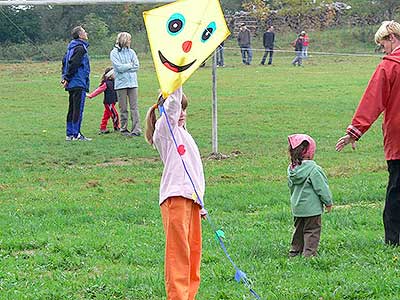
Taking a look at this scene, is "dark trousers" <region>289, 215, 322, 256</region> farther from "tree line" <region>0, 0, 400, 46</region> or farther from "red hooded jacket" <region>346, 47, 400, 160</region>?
"tree line" <region>0, 0, 400, 46</region>

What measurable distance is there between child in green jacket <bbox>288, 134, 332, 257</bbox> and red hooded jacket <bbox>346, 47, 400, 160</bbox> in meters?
0.45

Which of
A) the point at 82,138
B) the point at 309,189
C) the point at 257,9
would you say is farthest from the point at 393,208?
the point at 257,9

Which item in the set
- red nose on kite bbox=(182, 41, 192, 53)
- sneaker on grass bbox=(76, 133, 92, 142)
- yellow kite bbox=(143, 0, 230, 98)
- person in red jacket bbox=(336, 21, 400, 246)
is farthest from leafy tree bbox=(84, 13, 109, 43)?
red nose on kite bbox=(182, 41, 192, 53)

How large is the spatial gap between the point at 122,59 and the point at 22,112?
6.58 m

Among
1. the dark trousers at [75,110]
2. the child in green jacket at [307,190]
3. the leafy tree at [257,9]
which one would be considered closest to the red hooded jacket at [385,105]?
the child in green jacket at [307,190]

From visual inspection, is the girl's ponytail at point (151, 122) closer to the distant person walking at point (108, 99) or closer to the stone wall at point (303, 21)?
the distant person walking at point (108, 99)

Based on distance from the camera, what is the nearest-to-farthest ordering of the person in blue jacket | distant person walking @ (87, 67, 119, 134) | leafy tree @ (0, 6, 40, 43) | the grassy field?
1. the grassy field
2. the person in blue jacket
3. distant person walking @ (87, 67, 119, 134)
4. leafy tree @ (0, 6, 40, 43)

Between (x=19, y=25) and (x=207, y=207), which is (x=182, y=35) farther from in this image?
(x=19, y=25)

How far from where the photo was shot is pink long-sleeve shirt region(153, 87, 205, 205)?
6.14 m

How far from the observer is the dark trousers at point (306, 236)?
25.5 ft

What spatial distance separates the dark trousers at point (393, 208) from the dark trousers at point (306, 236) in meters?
0.68

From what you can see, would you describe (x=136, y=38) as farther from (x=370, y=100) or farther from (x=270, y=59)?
(x=370, y=100)

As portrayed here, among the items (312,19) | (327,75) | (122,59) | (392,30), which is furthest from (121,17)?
(392,30)

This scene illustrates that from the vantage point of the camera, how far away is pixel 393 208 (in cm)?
798
